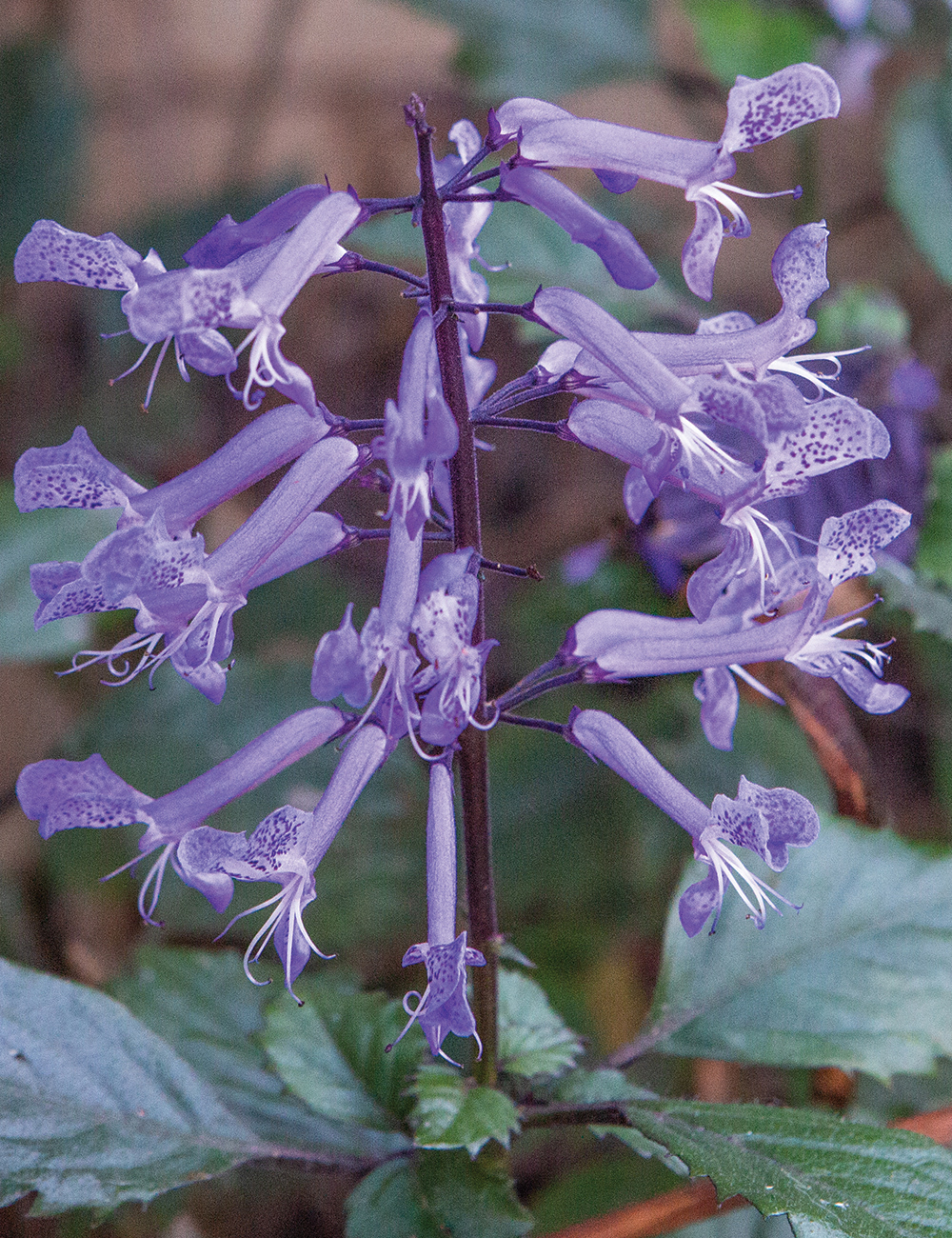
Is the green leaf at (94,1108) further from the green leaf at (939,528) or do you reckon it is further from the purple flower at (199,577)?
the green leaf at (939,528)

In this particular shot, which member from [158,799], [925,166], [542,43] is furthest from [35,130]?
[158,799]

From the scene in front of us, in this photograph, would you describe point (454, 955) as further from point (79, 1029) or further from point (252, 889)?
point (252, 889)

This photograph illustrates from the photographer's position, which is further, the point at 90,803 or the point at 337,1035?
the point at 337,1035

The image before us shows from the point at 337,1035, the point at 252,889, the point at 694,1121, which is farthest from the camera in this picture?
the point at 252,889

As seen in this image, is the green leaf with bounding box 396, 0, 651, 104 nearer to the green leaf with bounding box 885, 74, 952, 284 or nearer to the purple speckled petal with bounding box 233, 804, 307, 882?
the green leaf with bounding box 885, 74, 952, 284

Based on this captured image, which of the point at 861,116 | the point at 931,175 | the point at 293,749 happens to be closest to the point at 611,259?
the point at 293,749

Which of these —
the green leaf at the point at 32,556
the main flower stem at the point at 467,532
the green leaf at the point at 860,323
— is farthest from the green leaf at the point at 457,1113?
the green leaf at the point at 860,323

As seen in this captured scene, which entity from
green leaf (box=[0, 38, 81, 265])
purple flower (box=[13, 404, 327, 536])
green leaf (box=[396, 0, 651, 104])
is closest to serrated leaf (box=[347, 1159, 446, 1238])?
purple flower (box=[13, 404, 327, 536])
